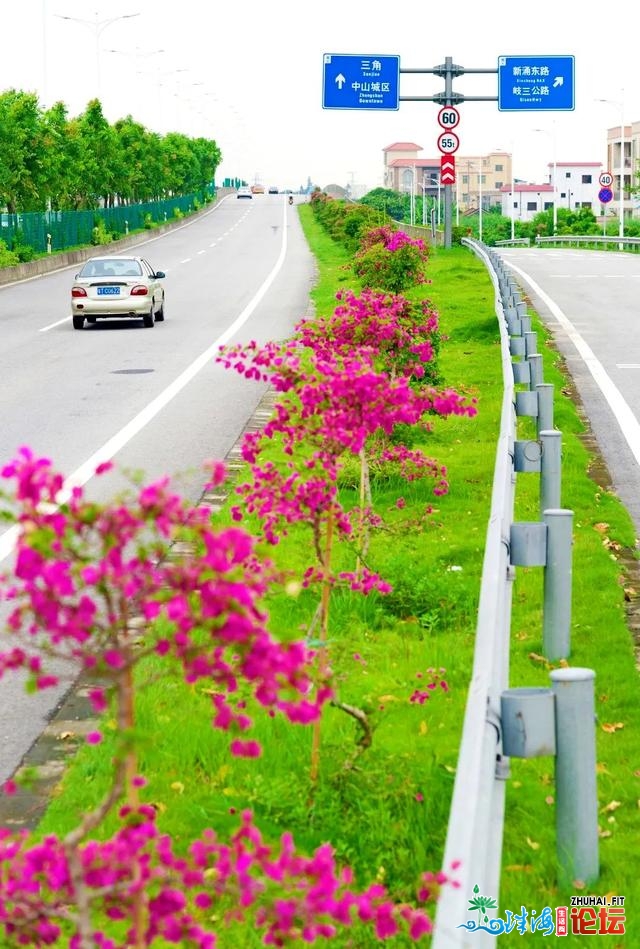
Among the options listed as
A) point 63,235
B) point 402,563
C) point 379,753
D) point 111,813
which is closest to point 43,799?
point 111,813

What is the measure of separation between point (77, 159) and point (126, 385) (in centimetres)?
4648

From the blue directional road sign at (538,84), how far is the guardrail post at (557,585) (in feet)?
127

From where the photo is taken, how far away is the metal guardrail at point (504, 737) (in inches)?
111

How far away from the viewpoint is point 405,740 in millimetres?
5879

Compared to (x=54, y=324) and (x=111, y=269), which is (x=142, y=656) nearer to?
(x=111, y=269)

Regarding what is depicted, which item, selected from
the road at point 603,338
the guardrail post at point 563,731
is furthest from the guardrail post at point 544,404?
the guardrail post at point 563,731

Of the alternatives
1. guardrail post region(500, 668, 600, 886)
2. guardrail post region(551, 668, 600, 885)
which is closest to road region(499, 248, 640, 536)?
guardrail post region(551, 668, 600, 885)

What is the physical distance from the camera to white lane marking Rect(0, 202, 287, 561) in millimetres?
10039

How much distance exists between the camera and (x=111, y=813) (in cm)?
514

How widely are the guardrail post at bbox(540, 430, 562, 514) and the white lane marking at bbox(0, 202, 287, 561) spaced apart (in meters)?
2.42

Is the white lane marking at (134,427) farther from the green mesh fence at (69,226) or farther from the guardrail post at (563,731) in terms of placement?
the green mesh fence at (69,226)

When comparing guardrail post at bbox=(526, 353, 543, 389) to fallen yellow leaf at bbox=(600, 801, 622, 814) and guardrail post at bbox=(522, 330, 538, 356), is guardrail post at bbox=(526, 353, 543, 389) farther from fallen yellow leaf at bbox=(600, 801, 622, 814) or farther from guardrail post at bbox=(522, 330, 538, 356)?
fallen yellow leaf at bbox=(600, 801, 622, 814)

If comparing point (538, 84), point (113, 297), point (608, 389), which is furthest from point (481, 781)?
point (538, 84)

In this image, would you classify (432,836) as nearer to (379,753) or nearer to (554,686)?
(379,753)
